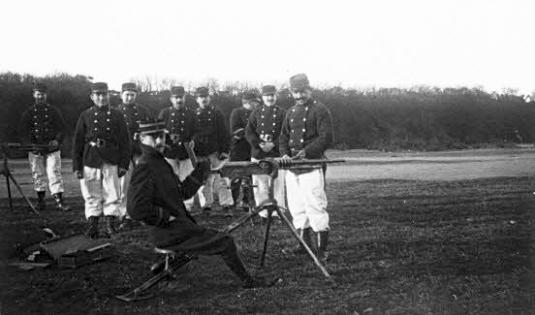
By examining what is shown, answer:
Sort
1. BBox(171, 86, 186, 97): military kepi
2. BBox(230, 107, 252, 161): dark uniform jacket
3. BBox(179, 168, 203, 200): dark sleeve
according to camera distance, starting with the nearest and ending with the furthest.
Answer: BBox(179, 168, 203, 200): dark sleeve → BBox(171, 86, 186, 97): military kepi → BBox(230, 107, 252, 161): dark uniform jacket

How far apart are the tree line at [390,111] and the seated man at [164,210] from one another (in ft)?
17.2

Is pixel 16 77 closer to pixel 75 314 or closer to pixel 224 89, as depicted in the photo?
pixel 75 314

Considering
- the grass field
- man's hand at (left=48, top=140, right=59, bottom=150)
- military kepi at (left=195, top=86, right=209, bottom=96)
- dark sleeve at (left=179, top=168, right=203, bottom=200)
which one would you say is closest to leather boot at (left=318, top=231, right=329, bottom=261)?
the grass field

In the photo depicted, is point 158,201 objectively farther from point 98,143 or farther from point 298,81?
point 98,143

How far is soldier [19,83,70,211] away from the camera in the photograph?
336 inches

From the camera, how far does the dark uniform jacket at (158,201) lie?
4105mm

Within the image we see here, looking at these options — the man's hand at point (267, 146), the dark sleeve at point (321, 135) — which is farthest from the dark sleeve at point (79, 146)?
the dark sleeve at point (321, 135)

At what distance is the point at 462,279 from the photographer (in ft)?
15.5

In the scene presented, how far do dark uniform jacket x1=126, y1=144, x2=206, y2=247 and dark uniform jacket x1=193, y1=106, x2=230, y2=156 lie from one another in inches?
162

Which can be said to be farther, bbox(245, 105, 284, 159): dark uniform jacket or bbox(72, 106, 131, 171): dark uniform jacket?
bbox(245, 105, 284, 159): dark uniform jacket

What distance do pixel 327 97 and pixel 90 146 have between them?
642 inches

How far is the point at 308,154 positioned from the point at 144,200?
2.37 metres

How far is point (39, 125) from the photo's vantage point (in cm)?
855

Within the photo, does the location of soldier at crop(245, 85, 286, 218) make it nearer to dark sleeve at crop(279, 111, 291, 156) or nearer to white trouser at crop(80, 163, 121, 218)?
dark sleeve at crop(279, 111, 291, 156)
